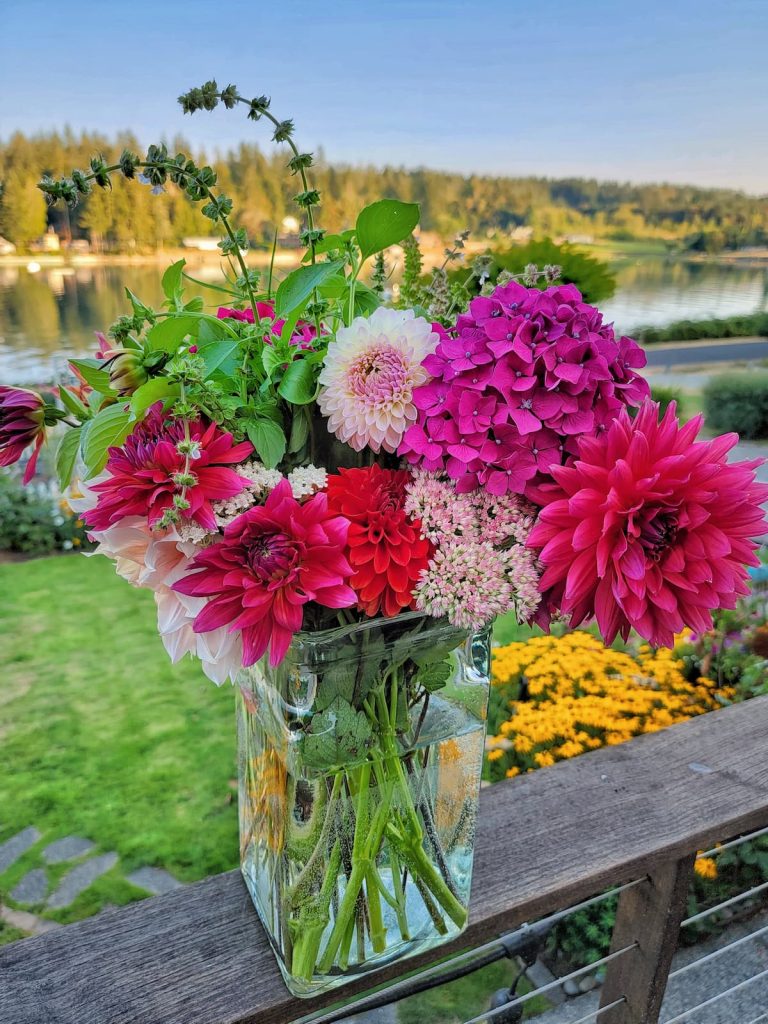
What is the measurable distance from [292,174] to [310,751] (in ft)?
1.05

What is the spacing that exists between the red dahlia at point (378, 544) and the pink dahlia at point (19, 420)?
0.15 meters

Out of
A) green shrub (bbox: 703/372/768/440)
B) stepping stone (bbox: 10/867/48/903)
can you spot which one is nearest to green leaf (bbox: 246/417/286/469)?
stepping stone (bbox: 10/867/48/903)

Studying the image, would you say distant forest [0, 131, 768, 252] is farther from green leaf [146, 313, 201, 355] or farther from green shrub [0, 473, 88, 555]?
green shrub [0, 473, 88, 555]

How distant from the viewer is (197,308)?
0.43 meters

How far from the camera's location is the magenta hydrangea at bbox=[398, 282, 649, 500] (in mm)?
347

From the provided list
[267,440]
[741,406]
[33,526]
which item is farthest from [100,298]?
[741,406]

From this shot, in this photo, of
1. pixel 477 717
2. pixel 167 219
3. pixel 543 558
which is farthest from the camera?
pixel 167 219

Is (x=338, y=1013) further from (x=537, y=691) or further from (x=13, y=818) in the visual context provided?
(x=13, y=818)

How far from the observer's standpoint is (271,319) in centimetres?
40

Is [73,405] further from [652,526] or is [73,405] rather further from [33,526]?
[33,526]

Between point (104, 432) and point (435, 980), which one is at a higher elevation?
point (104, 432)

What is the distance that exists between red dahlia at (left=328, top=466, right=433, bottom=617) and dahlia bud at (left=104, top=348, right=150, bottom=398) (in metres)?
0.10

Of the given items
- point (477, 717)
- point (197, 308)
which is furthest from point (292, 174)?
point (477, 717)

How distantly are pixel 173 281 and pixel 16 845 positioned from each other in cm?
175
